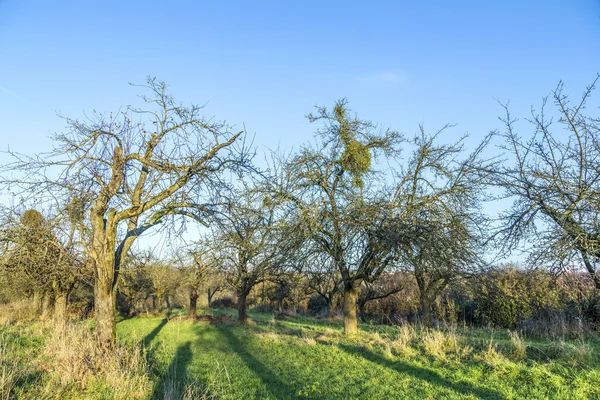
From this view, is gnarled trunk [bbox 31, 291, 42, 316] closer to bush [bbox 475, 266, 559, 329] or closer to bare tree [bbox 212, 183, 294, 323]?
bare tree [bbox 212, 183, 294, 323]

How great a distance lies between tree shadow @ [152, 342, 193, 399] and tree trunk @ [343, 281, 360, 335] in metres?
4.89

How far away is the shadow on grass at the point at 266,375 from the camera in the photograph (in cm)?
671

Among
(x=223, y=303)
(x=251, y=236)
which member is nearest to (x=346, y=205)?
(x=251, y=236)

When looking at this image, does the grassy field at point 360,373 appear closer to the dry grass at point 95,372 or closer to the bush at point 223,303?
the dry grass at point 95,372

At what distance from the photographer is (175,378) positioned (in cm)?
718

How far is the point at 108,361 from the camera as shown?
23.0 feet

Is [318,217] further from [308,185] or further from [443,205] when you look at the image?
[443,205]

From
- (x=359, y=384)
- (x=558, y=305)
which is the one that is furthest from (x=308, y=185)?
(x=558, y=305)

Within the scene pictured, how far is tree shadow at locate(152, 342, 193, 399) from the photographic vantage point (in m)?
5.90

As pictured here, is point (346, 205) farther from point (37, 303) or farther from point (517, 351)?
point (37, 303)

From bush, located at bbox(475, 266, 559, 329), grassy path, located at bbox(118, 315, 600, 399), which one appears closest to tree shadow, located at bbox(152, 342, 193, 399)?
grassy path, located at bbox(118, 315, 600, 399)

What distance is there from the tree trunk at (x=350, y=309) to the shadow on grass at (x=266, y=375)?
3284mm

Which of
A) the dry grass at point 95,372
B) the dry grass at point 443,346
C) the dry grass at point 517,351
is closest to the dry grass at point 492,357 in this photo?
the dry grass at point 517,351

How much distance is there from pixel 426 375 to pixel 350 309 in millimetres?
5583
